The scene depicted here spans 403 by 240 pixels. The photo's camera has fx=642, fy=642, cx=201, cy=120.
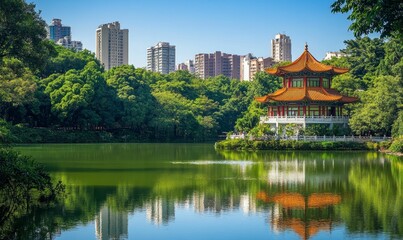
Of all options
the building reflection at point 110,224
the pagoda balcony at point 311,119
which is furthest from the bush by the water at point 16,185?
the pagoda balcony at point 311,119

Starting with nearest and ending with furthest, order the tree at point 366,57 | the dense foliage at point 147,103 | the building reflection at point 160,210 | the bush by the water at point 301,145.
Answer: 1. the building reflection at point 160,210
2. the bush by the water at point 301,145
3. the dense foliage at point 147,103
4. the tree at point 366,57

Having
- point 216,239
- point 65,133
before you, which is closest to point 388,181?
point 216,239

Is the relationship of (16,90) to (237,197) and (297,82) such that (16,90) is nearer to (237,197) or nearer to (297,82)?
(297,82)

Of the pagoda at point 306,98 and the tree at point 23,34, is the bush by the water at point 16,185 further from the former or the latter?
the pagoda at point 306,98

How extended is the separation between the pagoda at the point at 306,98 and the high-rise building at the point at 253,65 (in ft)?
344

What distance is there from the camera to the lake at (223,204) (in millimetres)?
16375

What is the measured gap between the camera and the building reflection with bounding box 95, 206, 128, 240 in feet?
52.2

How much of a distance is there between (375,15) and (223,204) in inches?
311

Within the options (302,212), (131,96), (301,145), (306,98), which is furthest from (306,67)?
(302,212)

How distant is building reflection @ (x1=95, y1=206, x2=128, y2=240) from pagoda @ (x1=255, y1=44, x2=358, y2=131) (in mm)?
40208

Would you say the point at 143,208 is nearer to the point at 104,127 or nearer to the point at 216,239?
the point at 216,239

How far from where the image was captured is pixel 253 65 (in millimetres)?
180500

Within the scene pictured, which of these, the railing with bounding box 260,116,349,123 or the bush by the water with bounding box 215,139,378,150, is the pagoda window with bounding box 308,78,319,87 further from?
the bush by the water with bounding box 215,139,378,150

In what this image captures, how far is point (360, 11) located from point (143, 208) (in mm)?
8771
